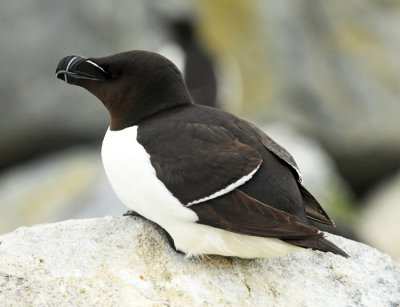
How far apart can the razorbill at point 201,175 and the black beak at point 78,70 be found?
0.11 ft

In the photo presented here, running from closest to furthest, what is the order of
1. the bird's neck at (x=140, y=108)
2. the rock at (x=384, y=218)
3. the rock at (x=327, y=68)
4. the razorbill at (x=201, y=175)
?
the razorbill at (x=201, y=175) → the bird's neck at (x=140, y=108) → the rock at (x=384, y=218) → the rock at (x=327, y=68)

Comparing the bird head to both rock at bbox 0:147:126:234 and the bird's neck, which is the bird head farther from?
rock at bbox 0:147:126:234

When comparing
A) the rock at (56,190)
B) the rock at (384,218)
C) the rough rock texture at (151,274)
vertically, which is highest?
the rough rock texture at (151,274)

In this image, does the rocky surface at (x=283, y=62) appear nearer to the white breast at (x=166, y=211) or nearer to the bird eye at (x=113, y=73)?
the bird eye at (x=113, y=73)

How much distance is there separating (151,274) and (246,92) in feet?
28.5

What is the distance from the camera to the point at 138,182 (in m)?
3.73

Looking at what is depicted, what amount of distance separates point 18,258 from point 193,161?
1.05 m

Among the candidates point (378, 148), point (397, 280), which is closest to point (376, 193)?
point (378, 148)

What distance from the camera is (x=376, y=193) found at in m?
11.0

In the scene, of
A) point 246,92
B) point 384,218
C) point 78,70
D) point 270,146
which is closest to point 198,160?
point 270,146

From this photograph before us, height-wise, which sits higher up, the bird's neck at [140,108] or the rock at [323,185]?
the bird's neck at [140,108]

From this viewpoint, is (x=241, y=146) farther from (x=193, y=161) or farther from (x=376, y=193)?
(x=376, y=193)

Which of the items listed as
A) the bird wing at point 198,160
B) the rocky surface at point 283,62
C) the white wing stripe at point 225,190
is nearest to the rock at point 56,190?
the rocky surface at point 283,62

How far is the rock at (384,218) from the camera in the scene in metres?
9.27
